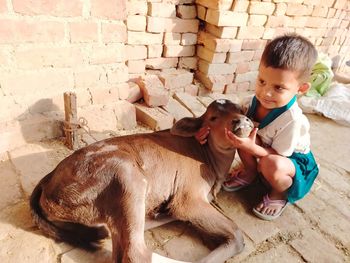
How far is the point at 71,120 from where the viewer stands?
284cm

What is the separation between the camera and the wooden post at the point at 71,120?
9.00ft

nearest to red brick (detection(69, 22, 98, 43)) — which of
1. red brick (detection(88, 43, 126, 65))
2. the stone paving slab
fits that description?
red brick (detection(88, 43, 126, 65))

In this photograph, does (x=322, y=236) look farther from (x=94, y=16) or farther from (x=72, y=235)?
(x=94, y=16)

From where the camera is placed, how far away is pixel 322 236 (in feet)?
A: 7.87

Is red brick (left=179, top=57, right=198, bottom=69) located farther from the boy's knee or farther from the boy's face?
the boy's knee

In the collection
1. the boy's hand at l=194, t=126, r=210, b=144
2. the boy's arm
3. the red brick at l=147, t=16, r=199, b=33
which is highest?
the red brick at l=147, t=16, r=199, b=33

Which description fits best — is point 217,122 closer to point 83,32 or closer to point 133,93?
point 83,32

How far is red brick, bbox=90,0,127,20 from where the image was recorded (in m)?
2.79

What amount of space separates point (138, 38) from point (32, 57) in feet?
5.04

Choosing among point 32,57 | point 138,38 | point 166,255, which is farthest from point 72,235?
point 138,38

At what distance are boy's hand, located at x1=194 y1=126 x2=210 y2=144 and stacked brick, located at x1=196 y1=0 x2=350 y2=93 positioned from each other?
210 cm

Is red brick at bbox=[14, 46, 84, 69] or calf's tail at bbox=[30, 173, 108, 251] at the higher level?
red brick at bbox=[14, 46, 84, 69]

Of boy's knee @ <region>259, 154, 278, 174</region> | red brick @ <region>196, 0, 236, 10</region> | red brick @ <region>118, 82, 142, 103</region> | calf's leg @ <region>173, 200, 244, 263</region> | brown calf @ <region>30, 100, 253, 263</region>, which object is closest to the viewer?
brown calf @ <region>30, 100, 253, 263</region>

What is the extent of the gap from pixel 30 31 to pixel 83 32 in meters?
0.46
